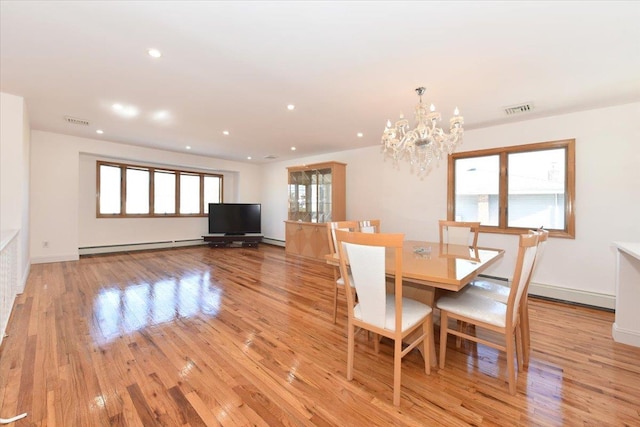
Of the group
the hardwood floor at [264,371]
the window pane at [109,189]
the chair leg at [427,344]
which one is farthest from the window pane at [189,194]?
the chair leg at [427,344]

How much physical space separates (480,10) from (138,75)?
123 inches

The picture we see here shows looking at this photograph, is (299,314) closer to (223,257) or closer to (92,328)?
(92,328)

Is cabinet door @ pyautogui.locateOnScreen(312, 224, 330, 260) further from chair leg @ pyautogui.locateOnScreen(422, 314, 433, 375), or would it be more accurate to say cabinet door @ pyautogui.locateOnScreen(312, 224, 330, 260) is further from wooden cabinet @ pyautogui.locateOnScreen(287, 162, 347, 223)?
chair leg @ pyautogui.locateOnScreen(422, 314, 433, 375)

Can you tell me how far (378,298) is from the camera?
5.66ft

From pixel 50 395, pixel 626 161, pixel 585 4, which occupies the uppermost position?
pixel 585 4

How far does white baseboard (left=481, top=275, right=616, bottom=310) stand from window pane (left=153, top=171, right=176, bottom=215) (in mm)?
8061

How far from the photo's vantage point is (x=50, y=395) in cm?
167

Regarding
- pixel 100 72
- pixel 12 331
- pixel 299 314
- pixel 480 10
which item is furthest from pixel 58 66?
pixel 480 10

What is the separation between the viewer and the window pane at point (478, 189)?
423cm

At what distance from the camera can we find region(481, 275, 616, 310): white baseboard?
10.8ft

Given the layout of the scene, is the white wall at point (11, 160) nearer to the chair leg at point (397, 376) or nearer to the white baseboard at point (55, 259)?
the white baseboard at point (55, 259)

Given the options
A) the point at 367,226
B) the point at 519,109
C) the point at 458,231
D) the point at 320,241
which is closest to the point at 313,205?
the point at 320,241

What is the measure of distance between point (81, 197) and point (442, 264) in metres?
7.45

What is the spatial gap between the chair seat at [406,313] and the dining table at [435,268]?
176mm
